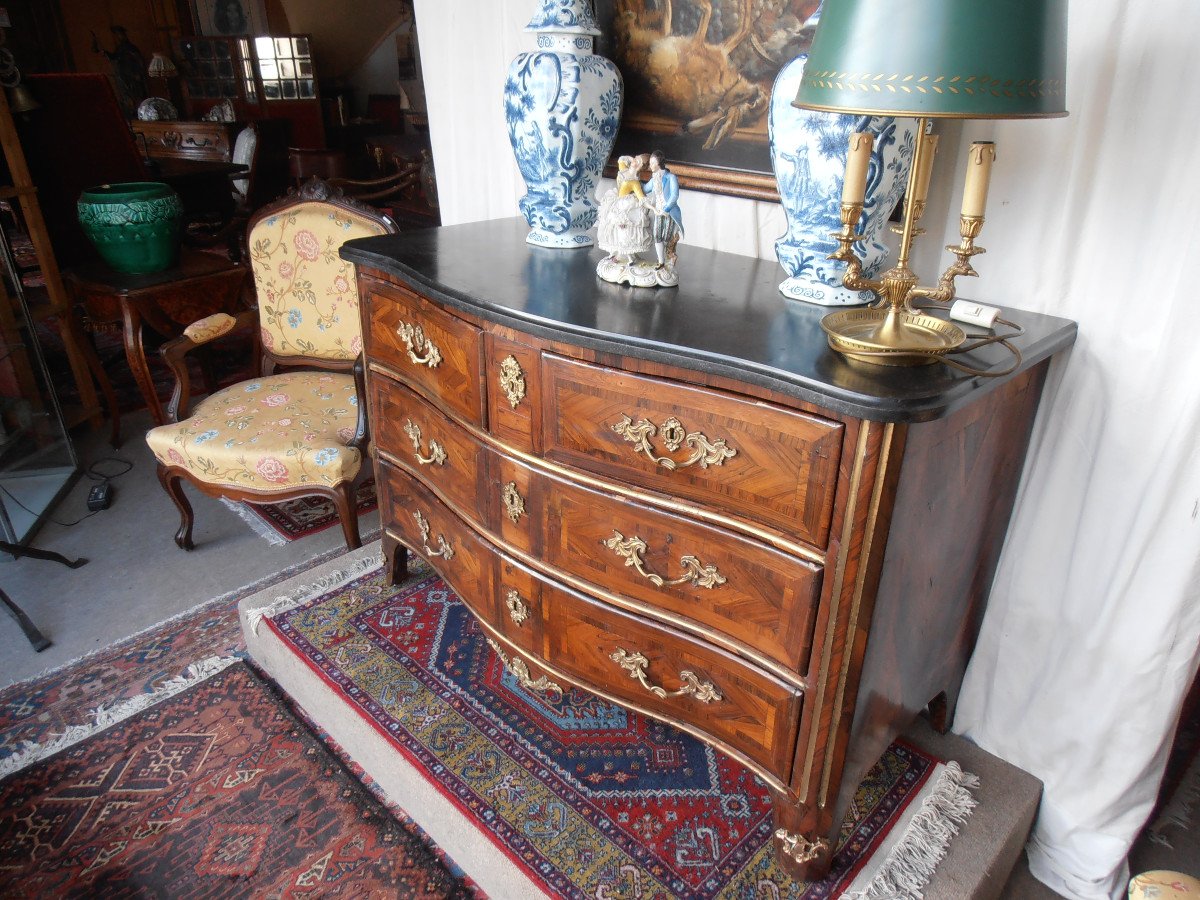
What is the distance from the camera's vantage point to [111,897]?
143 centimetres

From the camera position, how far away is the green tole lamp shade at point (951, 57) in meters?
0.81

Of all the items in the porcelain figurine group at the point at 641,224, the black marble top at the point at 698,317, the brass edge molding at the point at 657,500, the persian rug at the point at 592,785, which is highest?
the porcelain figurine group at the point at 641,224

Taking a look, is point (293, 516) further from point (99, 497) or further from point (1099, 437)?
point (1099, 437)

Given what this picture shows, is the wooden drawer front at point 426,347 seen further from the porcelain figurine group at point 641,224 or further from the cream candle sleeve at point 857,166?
the cream candle sleeve at point 857,166

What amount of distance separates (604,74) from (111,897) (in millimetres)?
1803

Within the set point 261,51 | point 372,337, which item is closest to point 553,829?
point 372,337

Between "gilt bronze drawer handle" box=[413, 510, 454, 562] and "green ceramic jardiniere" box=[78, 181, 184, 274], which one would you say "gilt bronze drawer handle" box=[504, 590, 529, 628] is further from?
"green ceramic jardiniere" box=[78, 181, 184, 274]

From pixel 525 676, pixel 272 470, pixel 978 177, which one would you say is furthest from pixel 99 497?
pixel 978 177

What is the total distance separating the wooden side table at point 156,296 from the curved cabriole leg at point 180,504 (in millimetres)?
414

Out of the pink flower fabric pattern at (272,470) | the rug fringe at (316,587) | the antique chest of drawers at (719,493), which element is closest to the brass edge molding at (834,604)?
the antique chest of drawers at (719,493)

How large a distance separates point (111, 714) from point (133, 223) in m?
1.83

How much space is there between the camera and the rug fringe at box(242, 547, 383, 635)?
195 centimetres

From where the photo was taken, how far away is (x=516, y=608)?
A: 1.50 metres

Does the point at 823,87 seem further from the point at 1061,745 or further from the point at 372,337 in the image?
the point at 1061,745
